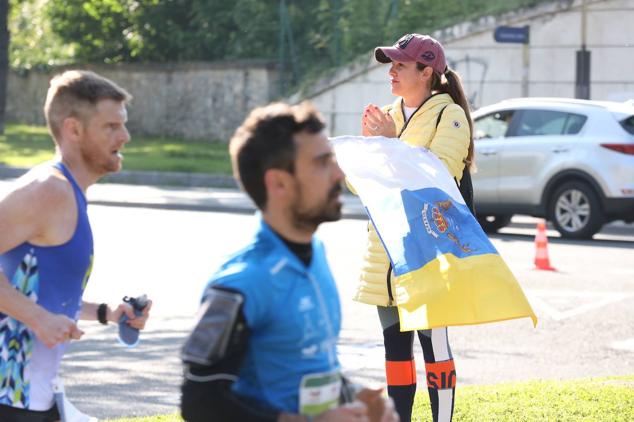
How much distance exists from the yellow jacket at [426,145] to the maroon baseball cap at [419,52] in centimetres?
15

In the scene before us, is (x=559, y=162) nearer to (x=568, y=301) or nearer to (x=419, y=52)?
(x=568, y=301)

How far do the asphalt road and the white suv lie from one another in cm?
40

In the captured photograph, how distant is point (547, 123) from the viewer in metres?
16.5

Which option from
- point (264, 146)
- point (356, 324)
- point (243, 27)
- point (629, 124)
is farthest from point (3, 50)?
point (264, 146)

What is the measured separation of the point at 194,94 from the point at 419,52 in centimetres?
2591

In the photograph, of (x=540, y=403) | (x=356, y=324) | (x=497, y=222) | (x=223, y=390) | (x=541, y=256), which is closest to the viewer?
(x=223, y=390)

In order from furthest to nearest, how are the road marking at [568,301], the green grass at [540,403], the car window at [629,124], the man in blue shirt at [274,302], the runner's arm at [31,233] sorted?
the car window at [629,124] → the road marking at [568,301] → the green grass at [540,403] → the runner's arm at [31,233] → the man in blue shirt at [274,302]

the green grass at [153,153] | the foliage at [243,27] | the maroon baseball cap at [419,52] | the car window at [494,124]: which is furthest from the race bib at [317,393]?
the green grass at [153,153]

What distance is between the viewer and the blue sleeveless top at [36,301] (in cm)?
376

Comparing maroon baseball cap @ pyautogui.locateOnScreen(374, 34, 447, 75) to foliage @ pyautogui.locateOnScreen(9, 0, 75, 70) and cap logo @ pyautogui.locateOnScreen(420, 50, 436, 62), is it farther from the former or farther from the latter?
foliage @ pyautogui.locateOnScreen(9, 0, 75, 70)

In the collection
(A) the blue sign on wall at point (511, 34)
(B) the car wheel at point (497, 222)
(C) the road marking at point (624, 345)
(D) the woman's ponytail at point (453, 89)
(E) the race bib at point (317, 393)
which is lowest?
(B) the car wheel at point (497, 222)

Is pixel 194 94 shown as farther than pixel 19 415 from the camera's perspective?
Yes

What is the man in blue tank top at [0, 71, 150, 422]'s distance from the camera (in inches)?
147

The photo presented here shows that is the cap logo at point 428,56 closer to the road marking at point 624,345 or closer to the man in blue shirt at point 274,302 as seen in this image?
the man in blue shirt at point 274,302
